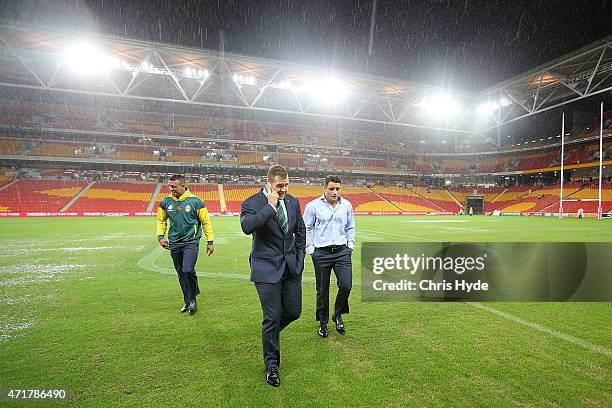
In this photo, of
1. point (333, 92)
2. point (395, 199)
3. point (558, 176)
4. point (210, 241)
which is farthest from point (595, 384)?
point (558, 176)

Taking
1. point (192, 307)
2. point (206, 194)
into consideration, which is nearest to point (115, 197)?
point (206, 194)

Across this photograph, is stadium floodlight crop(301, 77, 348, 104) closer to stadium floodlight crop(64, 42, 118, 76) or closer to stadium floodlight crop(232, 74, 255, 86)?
stadium floodlight crop(232, 74, 255, 86)

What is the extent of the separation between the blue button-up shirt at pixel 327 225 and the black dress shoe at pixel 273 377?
161 centimetres

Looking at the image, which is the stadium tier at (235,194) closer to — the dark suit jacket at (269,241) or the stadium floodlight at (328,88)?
the stadium floodlight at (328,88)

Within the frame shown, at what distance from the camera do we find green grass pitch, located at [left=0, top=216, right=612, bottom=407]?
2805 mm

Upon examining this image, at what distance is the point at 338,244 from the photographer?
442cm

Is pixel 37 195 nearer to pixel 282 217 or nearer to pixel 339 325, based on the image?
pixel 339 325

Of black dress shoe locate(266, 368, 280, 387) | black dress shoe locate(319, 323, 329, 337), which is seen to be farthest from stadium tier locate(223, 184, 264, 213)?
black dress shoe locate(266, 368, 280, 387)

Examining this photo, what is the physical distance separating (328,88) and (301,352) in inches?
1459

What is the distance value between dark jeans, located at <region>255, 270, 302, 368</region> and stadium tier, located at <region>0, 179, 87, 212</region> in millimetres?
40392

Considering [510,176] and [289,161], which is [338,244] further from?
[510,176]

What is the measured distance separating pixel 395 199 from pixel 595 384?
48165 mm

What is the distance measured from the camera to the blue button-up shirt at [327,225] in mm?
4445

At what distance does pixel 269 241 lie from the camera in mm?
3293
